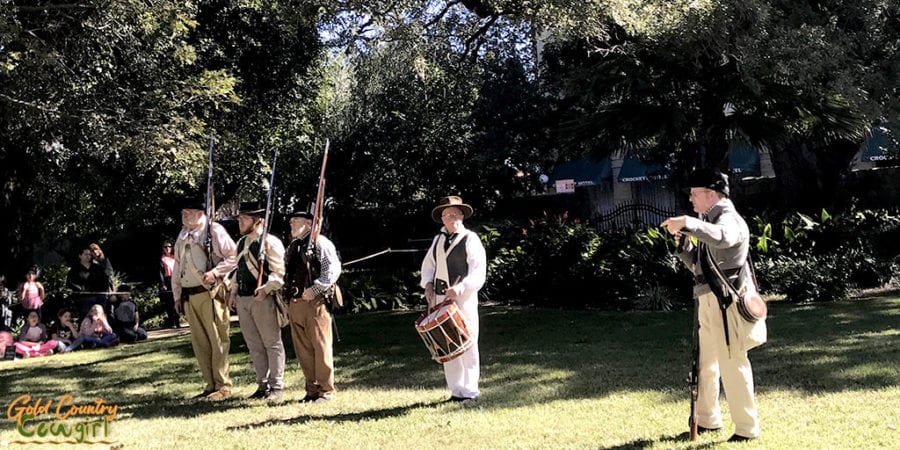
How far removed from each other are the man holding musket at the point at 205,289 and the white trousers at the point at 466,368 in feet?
8.48

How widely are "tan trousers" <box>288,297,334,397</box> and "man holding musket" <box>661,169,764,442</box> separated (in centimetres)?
369

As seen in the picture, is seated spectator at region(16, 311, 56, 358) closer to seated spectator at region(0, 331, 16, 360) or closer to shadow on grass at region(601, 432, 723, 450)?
seated spectator at region(0, 331, 16, 360)

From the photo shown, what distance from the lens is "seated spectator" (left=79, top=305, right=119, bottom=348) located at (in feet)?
47.9

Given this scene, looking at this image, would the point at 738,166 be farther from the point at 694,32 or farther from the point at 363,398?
the point at 363,398

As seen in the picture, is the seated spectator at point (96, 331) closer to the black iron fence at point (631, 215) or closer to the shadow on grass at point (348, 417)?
the shadow on grass at point (348, 417)

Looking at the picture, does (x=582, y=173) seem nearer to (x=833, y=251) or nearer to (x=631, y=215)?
(x=631, y=215)

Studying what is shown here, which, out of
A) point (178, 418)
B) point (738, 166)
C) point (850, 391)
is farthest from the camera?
point (738, 166)

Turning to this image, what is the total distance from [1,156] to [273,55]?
235 inches

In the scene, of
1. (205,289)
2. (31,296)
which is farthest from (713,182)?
(31,296)

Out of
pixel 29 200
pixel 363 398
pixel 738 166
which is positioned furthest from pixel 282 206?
pixel 363 398

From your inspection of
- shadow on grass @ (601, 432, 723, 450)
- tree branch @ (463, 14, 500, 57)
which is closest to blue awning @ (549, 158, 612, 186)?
tree branch @ (463, 14, 500, 57)

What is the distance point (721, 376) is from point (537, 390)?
260 centimetres

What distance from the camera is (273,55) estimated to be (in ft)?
57.0

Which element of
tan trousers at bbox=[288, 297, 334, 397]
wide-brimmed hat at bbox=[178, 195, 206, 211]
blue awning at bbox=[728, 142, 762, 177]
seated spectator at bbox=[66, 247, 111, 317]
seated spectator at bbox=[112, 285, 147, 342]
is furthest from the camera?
blue awning at bbox=[728, 142, 762, 177]
